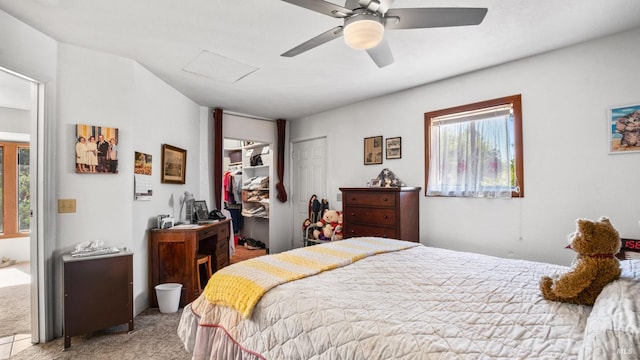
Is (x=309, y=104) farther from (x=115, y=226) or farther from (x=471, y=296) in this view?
(x=471, y=296)

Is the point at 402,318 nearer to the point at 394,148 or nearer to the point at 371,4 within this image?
the point at 371,4

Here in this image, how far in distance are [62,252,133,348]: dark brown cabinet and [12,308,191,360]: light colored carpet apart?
0.09 metres

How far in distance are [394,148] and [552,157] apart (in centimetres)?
165

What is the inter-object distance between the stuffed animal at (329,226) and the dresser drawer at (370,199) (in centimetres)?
63

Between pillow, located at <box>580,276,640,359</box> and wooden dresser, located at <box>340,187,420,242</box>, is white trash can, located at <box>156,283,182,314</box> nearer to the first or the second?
wooden dresser, located at <box>340,187,420,242</box>

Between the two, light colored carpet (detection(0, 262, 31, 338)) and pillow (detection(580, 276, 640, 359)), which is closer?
pillow (detection(580, 276, 640, 359))

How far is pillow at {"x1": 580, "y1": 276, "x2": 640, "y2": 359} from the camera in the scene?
73cm

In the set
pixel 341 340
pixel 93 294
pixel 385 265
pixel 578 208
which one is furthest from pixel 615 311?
pixel 93 294

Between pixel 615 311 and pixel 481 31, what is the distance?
7.11ft

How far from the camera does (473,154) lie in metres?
3.20

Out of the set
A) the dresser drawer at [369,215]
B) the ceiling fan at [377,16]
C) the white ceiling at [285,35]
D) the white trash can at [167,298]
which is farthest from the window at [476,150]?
the white trash can at [167,298]

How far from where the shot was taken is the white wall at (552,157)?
94.7 inches

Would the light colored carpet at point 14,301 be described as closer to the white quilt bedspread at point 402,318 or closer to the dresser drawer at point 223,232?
the dresser drawer at point 223,232

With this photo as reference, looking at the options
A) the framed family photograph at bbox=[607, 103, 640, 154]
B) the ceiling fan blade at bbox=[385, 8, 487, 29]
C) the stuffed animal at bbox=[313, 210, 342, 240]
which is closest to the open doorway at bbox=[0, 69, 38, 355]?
the stuffed animal at bbox=[313, 210, 342, 240]
